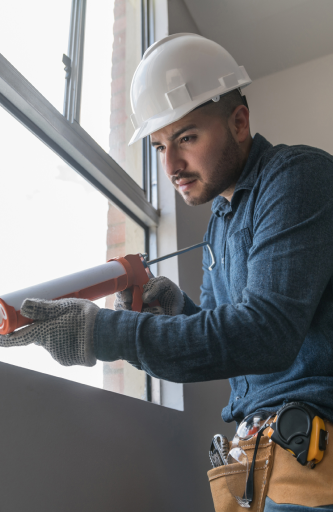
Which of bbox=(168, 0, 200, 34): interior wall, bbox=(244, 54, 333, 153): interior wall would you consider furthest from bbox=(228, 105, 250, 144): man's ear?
bbox=(244, 54, 333, 153): interior wall

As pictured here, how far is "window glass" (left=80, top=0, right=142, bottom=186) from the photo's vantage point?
1585 millimetres

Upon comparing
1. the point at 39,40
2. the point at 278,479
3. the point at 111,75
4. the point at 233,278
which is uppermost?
the point at 111,75

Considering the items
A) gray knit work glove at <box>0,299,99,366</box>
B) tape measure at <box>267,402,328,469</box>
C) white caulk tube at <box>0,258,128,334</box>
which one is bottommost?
tape measure at <box>267,402,328,469</box>

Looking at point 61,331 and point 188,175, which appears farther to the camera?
point 188,175

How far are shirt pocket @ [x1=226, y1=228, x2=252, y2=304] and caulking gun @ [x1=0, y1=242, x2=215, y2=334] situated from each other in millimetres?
230

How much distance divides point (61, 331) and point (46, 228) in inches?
23.0

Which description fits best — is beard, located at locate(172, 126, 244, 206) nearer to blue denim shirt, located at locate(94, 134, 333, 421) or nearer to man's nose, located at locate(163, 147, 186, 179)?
man's nose, located at locate(163, 147, 186, 179)

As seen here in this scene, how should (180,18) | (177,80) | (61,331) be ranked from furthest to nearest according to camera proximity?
(180,18), (177,80), (61,331)

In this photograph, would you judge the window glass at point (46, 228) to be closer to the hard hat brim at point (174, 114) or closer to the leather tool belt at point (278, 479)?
the hard hat brim at point (174, 114)

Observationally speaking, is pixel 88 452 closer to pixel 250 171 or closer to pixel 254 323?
pixel 254 323

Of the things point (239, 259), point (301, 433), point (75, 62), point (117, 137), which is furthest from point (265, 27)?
point (301, 433)

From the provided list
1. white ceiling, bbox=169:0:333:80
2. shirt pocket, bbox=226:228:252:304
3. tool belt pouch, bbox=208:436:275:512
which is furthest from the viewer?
white ceiling, bbox=169:0:333:80

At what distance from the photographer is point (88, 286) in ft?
2.95

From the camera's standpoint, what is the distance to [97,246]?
4.83ft
